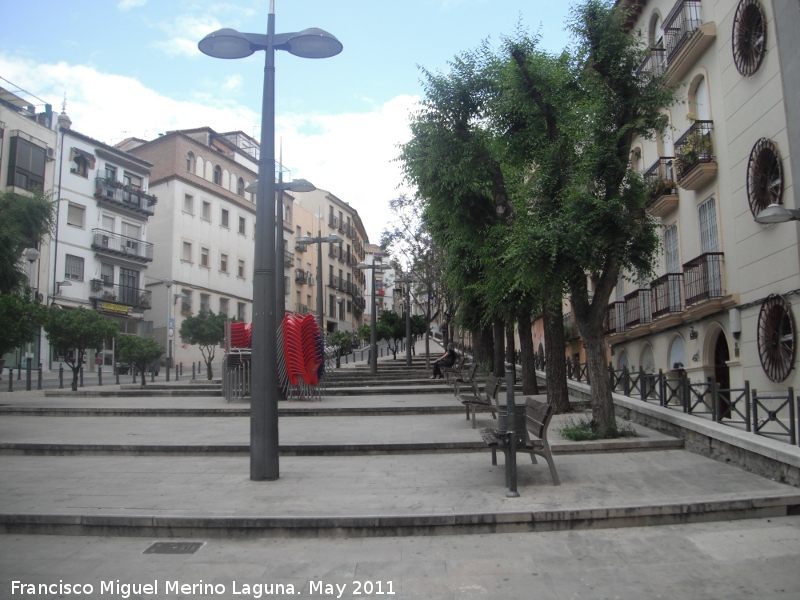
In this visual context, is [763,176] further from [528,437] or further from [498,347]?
[498,347]

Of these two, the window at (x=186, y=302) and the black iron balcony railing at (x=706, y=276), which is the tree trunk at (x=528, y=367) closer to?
the black iron balcony railing at (x=706, y=276)

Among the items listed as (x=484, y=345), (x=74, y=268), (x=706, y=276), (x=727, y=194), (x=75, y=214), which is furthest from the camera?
(x=75, y=214)

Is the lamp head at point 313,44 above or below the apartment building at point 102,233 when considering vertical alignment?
below

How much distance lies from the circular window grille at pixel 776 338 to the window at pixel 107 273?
35.6 meters

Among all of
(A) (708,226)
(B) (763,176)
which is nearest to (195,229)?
(A) (708,226)

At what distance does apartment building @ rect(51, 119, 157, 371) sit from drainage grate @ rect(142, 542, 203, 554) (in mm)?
32951

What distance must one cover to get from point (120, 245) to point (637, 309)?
105 feet

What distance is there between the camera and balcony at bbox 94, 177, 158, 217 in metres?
39.4

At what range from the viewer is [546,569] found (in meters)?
5.29

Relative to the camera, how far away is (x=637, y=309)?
20.5 m

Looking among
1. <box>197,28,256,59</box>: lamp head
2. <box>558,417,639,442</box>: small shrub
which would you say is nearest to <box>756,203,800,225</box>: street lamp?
<box>558,417,639,442</box>: small shrub

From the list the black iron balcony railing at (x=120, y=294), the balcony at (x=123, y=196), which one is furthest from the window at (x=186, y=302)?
the balcony at (x=123, y=196)

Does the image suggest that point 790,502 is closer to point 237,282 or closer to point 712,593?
point 712,593

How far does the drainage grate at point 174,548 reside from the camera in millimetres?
5789
